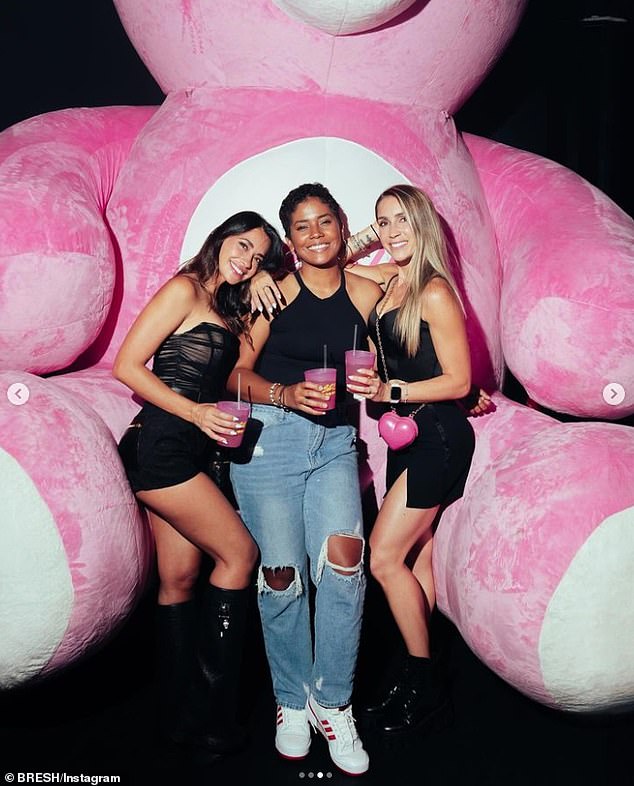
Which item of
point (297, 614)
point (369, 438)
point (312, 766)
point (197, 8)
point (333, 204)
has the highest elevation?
point (197, 8)

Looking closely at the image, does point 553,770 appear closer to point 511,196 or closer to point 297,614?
point 297,614

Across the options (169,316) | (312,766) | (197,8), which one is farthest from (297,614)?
(197,8)

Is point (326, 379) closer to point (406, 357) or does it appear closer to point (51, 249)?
point (406, 357)

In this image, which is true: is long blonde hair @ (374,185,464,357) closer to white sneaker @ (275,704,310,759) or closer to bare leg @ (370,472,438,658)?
bare leg @ (370,472,438,658)

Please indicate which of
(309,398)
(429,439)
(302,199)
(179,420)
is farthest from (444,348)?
(179,420)

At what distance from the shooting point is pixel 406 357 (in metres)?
1.89

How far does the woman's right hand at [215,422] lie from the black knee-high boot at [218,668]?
320 millimetres

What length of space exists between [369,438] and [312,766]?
2.22 feet

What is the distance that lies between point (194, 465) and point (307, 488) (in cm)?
24

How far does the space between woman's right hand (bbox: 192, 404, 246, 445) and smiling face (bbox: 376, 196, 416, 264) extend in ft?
1.58

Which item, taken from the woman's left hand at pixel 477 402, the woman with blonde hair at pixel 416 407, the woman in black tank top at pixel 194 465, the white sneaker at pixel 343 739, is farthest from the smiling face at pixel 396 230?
the white sneaker at pixel 343 739

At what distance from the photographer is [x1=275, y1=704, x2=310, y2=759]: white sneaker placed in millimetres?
1851

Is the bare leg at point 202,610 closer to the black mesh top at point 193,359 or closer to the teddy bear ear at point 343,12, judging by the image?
the black mesh top at point 193,359

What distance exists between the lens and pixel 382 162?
2.03m
